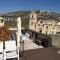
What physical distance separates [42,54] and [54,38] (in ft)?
6.88

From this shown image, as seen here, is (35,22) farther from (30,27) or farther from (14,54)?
(14,54)

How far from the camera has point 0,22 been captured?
11.1 metres

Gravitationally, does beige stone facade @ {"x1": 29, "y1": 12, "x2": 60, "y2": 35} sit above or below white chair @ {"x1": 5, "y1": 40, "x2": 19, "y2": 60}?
above

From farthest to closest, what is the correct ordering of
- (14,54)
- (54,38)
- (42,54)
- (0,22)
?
1. (0,22)
2. (54,38)
3. (42,54)
4. (14,54)

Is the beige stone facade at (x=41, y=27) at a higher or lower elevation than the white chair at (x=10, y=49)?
higher

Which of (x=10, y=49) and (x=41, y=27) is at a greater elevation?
(x=41, y=27)

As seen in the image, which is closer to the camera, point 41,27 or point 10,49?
point 10,49

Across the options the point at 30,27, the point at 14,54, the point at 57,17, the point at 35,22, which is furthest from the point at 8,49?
the point at 57,17

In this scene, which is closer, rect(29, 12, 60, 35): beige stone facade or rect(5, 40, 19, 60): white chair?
rect(5, 40, 19, 60): white chair

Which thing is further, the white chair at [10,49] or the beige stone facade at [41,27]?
the beige stone facade at [41,27]

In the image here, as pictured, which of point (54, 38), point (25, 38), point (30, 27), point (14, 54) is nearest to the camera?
point (14, 54)

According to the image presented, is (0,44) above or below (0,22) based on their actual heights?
below

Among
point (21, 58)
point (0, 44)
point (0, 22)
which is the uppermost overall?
point (0, 22)

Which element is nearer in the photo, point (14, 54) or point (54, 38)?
point (14, 54)
